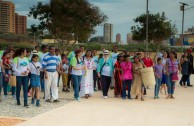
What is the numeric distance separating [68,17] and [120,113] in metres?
15.5

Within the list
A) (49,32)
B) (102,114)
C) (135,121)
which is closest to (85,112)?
(102,114)

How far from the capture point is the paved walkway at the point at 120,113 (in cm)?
824

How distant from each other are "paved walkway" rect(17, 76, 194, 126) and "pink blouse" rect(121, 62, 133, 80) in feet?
2.66

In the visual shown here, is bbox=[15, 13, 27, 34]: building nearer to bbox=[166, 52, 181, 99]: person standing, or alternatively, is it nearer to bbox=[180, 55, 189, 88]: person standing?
bbox=[180, 55, 189, 88]: person standing

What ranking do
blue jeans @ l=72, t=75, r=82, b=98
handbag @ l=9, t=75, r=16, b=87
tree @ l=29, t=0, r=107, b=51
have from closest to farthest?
blue jeans @ l=72, t=75, r=82, b=98, handbag @ l=9, t=75, r=16, b=87, tree @ l=29, t=0, r=107, b=51

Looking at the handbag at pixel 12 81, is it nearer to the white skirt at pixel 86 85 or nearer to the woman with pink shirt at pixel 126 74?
the white skirt at pixel 86 85

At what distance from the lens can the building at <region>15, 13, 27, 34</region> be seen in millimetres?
42638

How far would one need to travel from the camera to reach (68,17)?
24.0m

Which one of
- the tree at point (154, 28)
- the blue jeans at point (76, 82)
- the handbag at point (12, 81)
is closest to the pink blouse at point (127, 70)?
the blue jeans at point (76, 82)

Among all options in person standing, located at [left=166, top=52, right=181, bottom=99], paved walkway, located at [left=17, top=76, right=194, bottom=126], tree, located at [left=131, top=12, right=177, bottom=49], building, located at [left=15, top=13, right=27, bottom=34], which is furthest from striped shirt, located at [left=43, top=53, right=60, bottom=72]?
building, located at [left=15, top=13, right=27, bottom=34]

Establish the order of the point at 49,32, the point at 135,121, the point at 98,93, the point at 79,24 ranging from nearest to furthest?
the point at 135,121, the point at 98,93, the point at 79,24, the point at 49,32

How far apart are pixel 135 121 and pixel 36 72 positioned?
3.65 m

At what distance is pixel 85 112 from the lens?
9.41 meters

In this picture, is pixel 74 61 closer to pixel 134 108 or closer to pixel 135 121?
pixel 134 108
